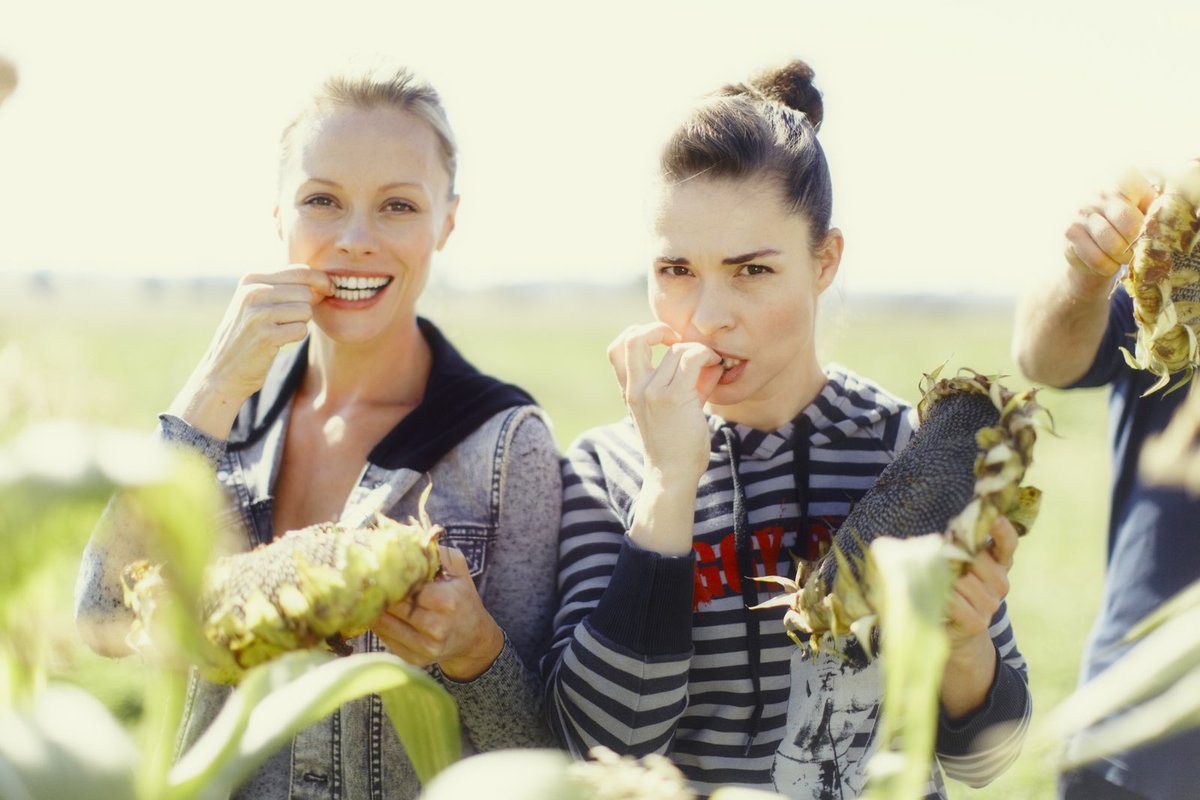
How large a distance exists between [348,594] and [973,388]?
0.99 metres

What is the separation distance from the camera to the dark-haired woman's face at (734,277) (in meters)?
2.24

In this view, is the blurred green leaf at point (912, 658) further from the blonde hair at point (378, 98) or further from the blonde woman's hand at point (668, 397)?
the blonde hair at point (378, 98)

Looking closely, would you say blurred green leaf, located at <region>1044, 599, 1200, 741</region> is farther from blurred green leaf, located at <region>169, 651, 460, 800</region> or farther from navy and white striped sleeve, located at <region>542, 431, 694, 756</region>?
navy and white striped sleeve, located at <region>542, 431, 694, 756</region>

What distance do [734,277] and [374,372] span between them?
1029mm

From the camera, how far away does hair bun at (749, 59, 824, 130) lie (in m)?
2.61

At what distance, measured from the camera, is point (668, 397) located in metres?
2.08

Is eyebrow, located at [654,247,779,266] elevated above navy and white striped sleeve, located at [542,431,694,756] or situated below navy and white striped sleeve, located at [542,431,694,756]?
above

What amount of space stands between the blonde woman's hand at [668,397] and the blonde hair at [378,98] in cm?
89

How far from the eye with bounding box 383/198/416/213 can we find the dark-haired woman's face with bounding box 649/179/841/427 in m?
0.66

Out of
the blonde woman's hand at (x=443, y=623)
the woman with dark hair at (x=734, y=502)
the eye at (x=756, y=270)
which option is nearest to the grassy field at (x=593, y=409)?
the woman with dark hair at (x=734, y=502)

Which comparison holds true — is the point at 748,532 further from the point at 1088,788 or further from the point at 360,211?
the point at 360,211

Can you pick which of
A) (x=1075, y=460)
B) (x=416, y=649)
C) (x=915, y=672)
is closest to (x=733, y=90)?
(x=416, y=649)

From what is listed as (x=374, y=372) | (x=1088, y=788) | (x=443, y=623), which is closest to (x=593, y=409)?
(x=374, y=372)

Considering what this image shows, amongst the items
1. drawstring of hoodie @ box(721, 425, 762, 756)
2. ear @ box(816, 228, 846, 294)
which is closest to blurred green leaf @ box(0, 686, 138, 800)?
drawstring of hoodie @ box(721, 425, 762, 756)
